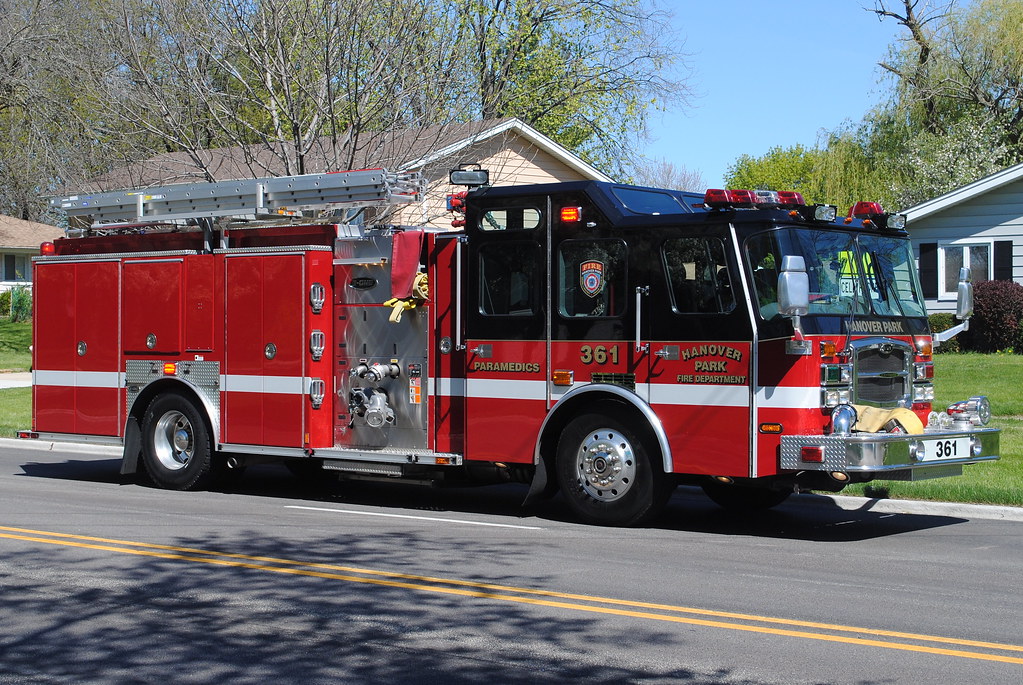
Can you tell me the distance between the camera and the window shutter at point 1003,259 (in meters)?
28.7

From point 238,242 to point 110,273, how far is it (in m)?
1.80

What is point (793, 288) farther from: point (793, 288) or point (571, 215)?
point (571, 215)

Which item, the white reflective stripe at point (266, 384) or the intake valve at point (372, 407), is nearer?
the intake valve at point (372, 407)

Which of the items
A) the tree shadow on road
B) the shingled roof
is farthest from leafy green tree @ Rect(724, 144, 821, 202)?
the tree shadow on road

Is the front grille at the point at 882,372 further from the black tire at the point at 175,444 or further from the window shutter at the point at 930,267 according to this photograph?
the window shutter at the point at 930,267

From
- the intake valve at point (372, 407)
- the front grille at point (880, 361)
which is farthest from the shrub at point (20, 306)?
the front grille at point (880, 361)

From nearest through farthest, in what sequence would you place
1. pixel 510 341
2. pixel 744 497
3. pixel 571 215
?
1. pixel 571 215
2. pixel 510 341
3. pixel 744 497

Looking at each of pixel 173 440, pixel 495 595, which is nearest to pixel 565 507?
pixel 495 595

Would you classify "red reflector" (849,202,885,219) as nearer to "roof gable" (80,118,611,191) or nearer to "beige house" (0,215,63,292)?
"roof gable" (80,118,611,191)

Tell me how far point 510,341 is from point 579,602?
3.87 m

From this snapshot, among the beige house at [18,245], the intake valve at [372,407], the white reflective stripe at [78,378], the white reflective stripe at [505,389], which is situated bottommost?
the intake valve at [372,407]

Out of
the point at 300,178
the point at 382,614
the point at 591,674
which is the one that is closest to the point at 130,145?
the point at 300,178

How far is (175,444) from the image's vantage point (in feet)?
44.7

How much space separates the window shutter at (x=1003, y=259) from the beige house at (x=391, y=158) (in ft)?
32.9
